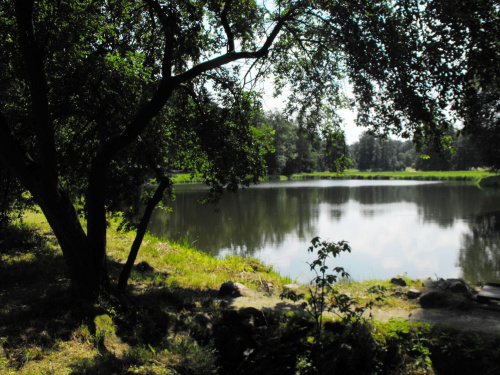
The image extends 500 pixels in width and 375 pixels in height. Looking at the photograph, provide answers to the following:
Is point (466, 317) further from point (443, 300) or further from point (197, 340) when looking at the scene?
point (197, 340)

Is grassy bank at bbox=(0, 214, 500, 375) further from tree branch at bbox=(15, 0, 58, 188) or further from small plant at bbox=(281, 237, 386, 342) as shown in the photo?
tree branch at bbox=(15, 0, 58, 188)

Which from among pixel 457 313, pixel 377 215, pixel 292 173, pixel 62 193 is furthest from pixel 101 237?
pixel 292 173

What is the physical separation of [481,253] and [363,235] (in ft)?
15.1

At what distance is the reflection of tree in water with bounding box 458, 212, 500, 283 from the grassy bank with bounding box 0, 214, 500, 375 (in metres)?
5.22

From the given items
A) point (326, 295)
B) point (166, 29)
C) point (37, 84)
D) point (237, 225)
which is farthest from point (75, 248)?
point (237, 225)

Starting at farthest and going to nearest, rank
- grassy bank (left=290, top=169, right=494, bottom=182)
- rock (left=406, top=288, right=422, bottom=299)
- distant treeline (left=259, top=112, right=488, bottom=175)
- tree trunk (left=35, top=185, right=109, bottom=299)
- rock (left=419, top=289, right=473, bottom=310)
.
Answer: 1. grassy bank (left=290, top=169, right=494, bottom=182)
2. distant treeline (left=259, top=112, right=488, bottom=175)
3. rock (left=406, top=288, right=422, bottom=299)
4. rock (left=419, top=289, right=473, bottom=310)
5. tree trunk (left=35, top=185, right=109, bottom=299)

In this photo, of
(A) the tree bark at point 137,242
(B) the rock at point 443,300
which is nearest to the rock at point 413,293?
(B) the rock at point 443,300

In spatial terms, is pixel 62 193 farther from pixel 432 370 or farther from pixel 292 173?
pixel 292 173

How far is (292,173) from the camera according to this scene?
7594 cm

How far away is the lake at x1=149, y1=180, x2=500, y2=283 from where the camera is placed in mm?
10828

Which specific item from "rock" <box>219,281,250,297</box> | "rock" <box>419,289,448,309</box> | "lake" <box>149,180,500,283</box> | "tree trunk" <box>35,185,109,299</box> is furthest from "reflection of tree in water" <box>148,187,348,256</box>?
"rock" <box>419,289,448,309</box>

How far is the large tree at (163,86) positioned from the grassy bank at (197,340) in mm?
640

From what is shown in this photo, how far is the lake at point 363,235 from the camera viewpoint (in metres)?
10.8

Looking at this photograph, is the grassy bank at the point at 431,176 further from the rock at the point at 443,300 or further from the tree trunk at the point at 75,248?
the tree trunk at the point at 75,248
